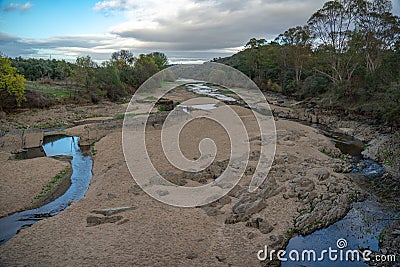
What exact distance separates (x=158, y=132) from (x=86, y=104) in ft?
79.3

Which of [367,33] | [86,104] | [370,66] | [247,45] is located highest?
[247,45]

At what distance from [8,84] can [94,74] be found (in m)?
19.1

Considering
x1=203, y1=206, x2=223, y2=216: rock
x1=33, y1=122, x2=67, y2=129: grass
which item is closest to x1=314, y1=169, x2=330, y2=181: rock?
x1=203, y1=206, x2=223, y2=216: rock

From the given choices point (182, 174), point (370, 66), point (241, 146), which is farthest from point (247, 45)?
point (182, 174)

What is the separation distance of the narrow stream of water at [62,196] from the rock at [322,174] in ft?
43.5

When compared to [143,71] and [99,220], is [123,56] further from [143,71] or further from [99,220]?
[99,220]

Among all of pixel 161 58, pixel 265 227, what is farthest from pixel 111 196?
pixel 161 58

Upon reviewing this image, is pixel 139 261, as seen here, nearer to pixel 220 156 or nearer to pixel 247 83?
pixel 220 156

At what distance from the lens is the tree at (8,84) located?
115 ft

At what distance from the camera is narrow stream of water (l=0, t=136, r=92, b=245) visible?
42.9 feet

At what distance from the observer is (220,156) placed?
67.1 ft

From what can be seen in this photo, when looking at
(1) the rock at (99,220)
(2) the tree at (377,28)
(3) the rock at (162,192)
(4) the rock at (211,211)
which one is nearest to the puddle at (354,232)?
(4) the rock at (211,211)

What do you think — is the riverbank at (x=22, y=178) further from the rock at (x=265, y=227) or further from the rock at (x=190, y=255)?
the rock at (x=265, y=227)
